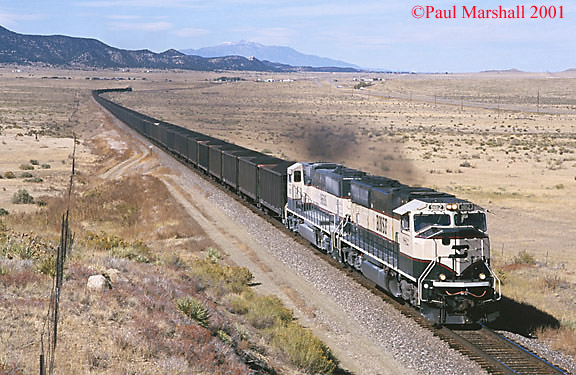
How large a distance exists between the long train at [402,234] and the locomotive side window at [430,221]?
0.09 ft

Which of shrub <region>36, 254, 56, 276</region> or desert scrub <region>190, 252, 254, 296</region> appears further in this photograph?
desert scrub <region>190, 252, 254, 296</region>

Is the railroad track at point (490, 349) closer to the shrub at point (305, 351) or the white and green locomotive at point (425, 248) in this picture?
the white and green locomotive at point (425, 248)

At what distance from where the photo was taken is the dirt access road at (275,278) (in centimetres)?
1683

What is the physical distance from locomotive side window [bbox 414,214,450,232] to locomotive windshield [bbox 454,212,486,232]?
30 centimetres

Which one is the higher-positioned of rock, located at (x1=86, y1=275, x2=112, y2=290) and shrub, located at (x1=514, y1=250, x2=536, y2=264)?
rock, located at (x1=86, y1=275, x2=112, y2=290)

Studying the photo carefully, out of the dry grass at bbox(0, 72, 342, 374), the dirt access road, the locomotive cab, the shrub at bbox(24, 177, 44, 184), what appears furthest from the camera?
the shrub at bbox(24, 177, 44, 184)

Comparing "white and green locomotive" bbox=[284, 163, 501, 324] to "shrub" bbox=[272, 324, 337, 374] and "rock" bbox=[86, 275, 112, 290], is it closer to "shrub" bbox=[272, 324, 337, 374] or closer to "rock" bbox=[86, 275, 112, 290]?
"shrub" bbox=[272, 324, 337, 374]

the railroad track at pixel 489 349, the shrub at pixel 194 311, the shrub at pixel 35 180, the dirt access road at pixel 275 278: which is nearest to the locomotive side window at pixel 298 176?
the dirt access road at pixel 275 278

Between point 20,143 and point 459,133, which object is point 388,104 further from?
point 20,143

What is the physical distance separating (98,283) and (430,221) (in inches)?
350

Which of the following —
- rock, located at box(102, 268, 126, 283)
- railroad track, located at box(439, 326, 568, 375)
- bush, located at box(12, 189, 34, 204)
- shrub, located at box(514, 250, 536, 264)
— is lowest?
railroad track, located at box(439, 326, 568, 375)

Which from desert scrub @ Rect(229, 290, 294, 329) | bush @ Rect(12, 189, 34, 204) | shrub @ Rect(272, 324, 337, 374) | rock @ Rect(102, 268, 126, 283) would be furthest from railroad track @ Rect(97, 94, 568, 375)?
bush @ Rect(12, 189, 34, 204)

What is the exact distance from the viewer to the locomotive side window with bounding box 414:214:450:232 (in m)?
18.0

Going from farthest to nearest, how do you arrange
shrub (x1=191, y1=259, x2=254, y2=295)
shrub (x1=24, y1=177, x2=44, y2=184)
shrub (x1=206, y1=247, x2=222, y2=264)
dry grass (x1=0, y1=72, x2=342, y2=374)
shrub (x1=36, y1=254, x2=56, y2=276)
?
shrub (x1=24, y1=177, x2=44, y2=184) → shrub (x1=206, y1=247, x2=222, y2=264) → shrub (x1=191, y1=259, x2=254, y2=295) → shrub (x1=36, y1=254, x2=56, y2=276) → dry grass (x1=0, y1=72, x2=342, y2=374)
